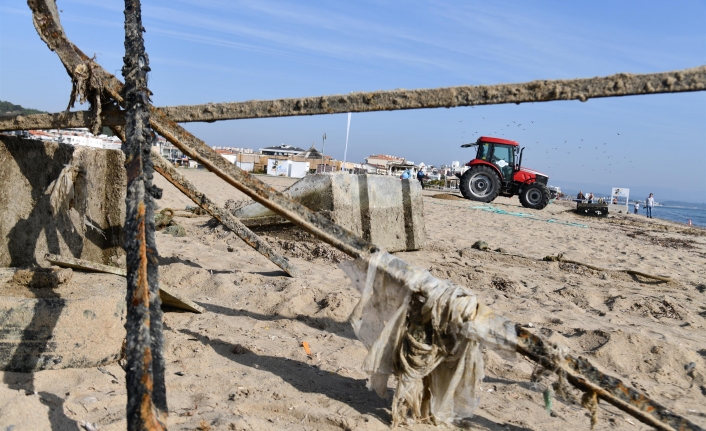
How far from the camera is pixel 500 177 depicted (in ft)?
58.7

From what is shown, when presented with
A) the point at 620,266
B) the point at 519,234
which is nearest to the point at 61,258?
the point at 620,266

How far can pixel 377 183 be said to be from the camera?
20.9ft

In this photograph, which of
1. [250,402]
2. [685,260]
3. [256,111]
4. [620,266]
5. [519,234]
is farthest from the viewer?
[519,234]

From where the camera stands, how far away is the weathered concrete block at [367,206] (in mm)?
5945

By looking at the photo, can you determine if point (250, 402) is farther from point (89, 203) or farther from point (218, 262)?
point (218, 262)

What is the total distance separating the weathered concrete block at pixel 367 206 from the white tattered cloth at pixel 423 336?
3544 millimetres

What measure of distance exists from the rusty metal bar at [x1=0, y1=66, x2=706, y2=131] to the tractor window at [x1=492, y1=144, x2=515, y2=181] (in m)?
16.3

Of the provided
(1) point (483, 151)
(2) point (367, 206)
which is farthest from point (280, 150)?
(2) point (367, 206)

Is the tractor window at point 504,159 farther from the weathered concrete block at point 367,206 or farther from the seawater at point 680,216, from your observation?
the seawater at point 680,216

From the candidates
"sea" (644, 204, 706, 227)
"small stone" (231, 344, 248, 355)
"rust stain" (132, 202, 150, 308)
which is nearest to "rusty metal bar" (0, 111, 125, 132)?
"rust stain" (132, 202, 150, 308)

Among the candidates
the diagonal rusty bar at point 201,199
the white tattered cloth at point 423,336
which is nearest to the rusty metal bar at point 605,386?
the white tattered cloth at point 423,336

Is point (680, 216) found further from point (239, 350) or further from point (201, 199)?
point (239, 350)

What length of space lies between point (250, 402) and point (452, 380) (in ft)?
3.12

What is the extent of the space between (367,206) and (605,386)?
14.4ft
